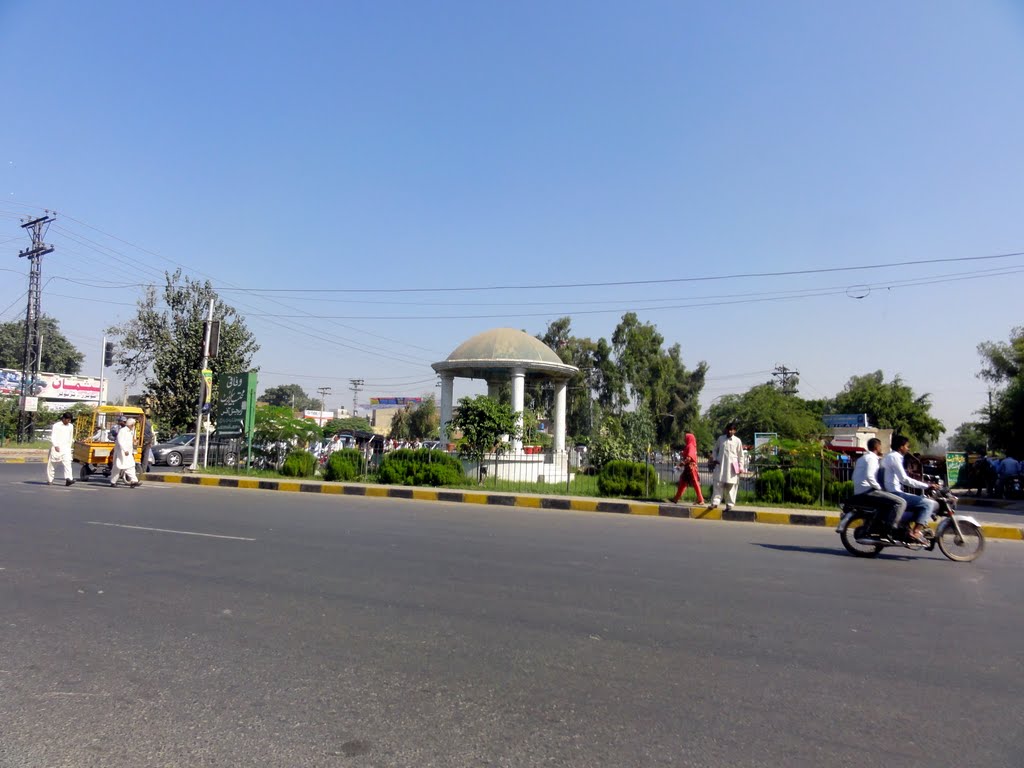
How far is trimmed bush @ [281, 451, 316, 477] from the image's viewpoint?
20.9m

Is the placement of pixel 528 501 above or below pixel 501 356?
below

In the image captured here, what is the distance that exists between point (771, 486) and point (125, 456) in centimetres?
1450

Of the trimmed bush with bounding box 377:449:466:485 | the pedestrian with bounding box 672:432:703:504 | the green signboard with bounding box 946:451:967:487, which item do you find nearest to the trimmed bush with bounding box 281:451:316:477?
the trimmed bush with bounding box 377:449:466:485

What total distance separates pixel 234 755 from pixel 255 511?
9902 mm

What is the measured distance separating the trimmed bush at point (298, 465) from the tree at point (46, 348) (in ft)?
213

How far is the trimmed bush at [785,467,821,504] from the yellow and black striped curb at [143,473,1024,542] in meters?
1.70

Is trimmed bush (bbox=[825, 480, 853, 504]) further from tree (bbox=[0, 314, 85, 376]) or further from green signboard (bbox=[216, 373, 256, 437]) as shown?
tree (bbox=[0, 314, 85, 376])

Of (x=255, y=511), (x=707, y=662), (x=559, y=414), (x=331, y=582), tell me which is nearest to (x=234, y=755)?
(x=707, y=662)

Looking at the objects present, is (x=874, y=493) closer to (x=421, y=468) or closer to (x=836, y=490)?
(x=836, y=490)

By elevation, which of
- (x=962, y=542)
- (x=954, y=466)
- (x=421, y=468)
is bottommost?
(x=962, y=542)

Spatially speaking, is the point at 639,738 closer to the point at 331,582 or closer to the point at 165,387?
the point at 331,582

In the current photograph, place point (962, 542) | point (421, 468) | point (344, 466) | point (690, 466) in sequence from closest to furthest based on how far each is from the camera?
point (962, 542) → point (690, 466) → point (421, 468) → point (344, 466)

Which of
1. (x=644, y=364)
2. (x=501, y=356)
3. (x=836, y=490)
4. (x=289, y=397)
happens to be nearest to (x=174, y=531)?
(x=836, y=490)

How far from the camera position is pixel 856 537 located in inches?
360
